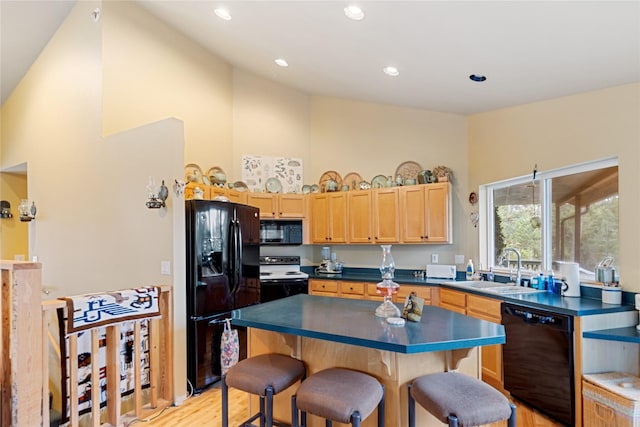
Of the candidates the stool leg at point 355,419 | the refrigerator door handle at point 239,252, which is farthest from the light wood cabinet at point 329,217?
the stool leg at point 355,419

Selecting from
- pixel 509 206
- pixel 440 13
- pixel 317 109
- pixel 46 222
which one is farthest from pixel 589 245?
pixel 46 222

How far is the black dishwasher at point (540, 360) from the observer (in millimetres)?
2580

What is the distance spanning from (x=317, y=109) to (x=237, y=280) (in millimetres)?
3140

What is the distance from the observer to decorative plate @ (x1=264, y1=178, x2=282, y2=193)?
5456 mm

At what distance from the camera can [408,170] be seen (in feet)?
16.6

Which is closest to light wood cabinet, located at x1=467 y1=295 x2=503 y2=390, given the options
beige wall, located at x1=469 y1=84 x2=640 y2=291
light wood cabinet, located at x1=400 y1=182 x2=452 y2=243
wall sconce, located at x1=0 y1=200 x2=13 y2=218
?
beige wall, located at x1=469 y1=84 x2=640 y2=291

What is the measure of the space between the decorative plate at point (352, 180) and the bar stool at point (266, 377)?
3.48 m

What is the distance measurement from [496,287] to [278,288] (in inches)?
104

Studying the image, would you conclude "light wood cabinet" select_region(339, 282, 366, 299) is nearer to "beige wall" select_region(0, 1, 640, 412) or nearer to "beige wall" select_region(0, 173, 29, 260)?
"beige wall" select_region(0, 1, 640, 412)

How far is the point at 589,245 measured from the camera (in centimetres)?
322

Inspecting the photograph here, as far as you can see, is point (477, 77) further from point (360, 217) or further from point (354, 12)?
point (360, 217)

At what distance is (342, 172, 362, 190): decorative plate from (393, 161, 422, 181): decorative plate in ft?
1.81

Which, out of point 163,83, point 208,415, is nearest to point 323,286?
point 208,415

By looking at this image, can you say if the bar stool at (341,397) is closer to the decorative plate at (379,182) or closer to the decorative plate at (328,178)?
the decorative plate at (379,182)
